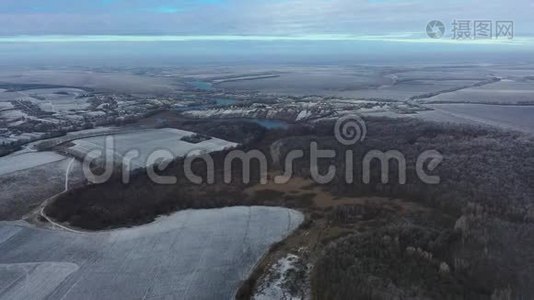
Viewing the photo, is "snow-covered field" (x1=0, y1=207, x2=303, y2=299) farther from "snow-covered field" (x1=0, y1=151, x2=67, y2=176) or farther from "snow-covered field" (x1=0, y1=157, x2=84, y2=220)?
"snow-covered field" (x1=0, y1=151, x2=67, y2=176)

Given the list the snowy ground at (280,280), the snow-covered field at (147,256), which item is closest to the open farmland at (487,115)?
the snow-covered field at (147,256)

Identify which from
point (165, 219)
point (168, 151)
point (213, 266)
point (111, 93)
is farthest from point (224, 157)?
point (111, 93)

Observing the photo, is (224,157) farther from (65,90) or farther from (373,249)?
(65,90)

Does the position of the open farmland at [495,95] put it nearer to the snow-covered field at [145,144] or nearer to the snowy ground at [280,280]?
the snow-covered field at [145,144]

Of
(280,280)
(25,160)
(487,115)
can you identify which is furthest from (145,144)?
(487,115)

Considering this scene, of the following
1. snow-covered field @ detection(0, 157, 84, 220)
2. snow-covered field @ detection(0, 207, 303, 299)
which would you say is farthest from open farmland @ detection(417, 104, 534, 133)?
snow-covered field @ detection(0, 157, 84, 220)

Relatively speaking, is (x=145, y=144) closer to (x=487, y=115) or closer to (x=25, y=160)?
(x=25, y=160)
